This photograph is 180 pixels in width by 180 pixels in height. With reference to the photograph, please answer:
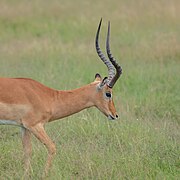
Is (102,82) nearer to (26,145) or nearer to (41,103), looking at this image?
(41,103)

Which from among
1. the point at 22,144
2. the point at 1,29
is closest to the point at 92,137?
the point at 22,144

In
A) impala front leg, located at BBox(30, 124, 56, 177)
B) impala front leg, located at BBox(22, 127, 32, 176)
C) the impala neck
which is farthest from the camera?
the impala neck

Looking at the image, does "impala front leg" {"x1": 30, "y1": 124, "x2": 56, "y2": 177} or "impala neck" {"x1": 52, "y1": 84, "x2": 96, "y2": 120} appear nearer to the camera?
"impala front leg" {"x1": 30, "y1": 124, "x2": 56, "y2": 177}

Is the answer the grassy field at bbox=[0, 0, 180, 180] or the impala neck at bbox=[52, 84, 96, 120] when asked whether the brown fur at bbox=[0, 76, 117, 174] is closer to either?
the impala neck at bbox=[52, 84, 96, 120]

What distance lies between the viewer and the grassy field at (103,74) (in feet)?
18.3

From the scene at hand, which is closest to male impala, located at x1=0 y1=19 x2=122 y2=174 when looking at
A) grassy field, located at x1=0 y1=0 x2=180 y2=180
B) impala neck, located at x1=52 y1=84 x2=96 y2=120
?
impala neck, located at x1=52 y1=84 x2=96 y2=120

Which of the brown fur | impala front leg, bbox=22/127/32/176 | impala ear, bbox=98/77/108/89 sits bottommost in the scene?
impala front leg, bbox=22/127/32/176

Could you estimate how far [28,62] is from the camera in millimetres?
10320

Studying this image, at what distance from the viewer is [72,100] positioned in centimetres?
592

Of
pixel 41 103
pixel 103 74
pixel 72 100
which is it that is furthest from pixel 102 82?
pixel 103 74

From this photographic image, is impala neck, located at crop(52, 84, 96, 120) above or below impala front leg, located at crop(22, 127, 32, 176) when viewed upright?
above

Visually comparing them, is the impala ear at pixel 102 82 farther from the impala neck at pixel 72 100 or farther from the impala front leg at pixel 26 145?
the impala front leg at pixel 26 145

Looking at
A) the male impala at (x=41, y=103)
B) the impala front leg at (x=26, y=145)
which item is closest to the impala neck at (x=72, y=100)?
the male impala at (x=41, y=103)

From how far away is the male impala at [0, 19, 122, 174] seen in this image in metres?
5.54
